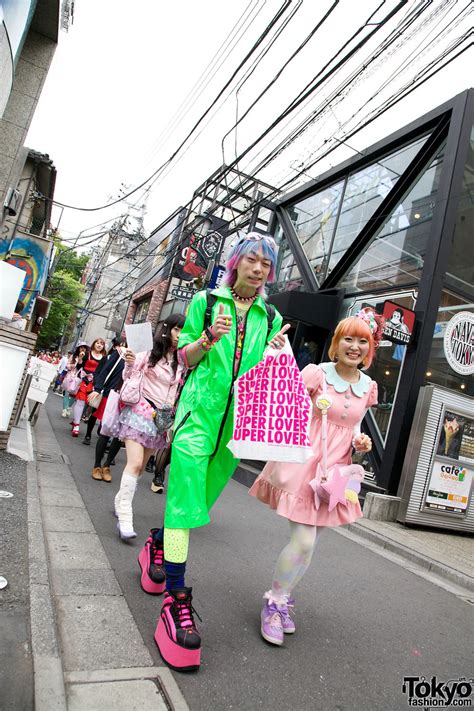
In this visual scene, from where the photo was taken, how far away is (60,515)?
355 centimetres

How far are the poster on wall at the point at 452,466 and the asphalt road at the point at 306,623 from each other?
2712 mm

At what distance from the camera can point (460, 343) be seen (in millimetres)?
7969

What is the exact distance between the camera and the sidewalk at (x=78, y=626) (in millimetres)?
1613

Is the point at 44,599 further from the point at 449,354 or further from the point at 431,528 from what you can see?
the point at 449,354

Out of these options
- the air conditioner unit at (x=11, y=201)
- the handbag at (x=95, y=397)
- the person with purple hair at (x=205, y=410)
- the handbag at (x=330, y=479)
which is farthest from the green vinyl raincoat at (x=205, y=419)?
the air conditioner unit at (x=11, y=201)

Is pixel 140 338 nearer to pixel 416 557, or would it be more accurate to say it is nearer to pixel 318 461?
pixel 318 461

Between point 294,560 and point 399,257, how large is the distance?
8143 mm

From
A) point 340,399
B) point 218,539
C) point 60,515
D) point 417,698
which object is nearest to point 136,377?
point 60,515

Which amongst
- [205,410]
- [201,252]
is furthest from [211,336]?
[201,252]

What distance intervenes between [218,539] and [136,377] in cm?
163

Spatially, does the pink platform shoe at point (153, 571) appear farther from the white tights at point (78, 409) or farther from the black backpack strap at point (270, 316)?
the white tights at point (78, 409)

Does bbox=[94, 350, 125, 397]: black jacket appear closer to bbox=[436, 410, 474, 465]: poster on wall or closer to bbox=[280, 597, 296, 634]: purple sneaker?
bbox=[280, 597, 296, 634]: purple sneaker

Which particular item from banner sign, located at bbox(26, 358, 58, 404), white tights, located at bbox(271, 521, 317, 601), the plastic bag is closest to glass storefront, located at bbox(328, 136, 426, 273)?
banner sign, located at bbox(26, 358, 58, 404)

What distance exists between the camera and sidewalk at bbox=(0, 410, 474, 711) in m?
1.61
